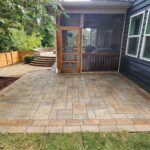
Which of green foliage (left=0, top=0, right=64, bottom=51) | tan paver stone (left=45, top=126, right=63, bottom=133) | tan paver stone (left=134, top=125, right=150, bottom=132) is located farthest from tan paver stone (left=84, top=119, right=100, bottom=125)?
green foliage (left=0, top=0, right=64, bottom=51)

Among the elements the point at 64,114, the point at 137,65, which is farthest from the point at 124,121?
the point at 137,65

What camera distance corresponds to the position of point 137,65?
4.72m

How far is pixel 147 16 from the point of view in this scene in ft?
13.8

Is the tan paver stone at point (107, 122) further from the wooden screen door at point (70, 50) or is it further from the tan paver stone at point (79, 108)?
the wooden screen door at point (70, 50)

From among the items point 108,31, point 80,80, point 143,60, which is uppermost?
point 108,31

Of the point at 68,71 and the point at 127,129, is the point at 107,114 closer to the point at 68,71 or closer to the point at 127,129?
the point at 127,129

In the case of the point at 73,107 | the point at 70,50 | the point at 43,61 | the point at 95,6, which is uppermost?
the point at 95,6

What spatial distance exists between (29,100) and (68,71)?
299 centimetres

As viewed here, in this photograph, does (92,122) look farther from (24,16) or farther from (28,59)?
(28,59)

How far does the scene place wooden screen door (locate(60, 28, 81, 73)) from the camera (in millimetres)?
5871

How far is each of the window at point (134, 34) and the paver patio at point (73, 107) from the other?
129 cm

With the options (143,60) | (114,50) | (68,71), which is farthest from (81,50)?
(143,60)

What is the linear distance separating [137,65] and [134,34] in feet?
3.95

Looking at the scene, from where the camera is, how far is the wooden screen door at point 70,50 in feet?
19.3
